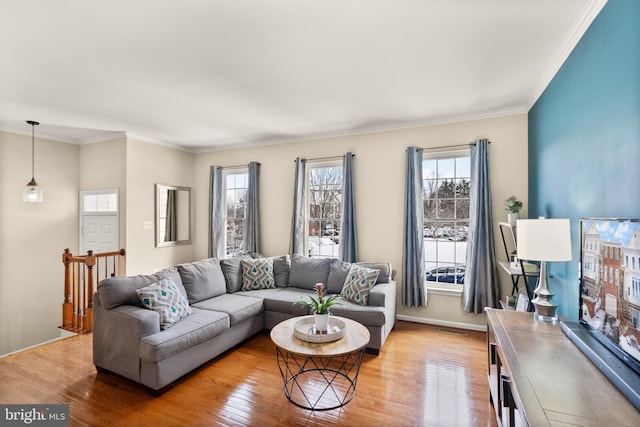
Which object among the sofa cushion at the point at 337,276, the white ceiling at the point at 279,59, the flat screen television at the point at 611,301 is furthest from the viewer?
the sofa cushion at the point at 337,276

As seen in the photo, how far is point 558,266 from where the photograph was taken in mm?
2580

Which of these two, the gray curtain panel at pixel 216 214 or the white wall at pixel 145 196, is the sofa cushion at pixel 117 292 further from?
the gray curtain panel at pixel 216 214

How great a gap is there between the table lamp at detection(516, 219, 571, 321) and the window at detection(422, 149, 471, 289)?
1825 millimetres

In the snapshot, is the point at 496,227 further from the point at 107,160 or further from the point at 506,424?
the point at 107,160

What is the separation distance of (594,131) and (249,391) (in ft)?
10.3

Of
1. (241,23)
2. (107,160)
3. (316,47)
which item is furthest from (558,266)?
(107,160)

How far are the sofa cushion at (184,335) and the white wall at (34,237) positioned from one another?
3225 mm

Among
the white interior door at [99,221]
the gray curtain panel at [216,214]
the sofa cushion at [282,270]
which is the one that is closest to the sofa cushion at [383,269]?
the sofa cushion at [282,270]

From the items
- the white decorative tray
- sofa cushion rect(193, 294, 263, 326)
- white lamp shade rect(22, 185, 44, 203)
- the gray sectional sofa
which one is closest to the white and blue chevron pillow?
the gray sectional sofa

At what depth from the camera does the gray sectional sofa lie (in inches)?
99.9

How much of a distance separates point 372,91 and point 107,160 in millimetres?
4280

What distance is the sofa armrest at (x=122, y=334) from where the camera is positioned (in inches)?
99.3

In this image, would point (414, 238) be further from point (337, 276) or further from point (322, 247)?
point (322, 247)

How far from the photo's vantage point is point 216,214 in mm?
5504
